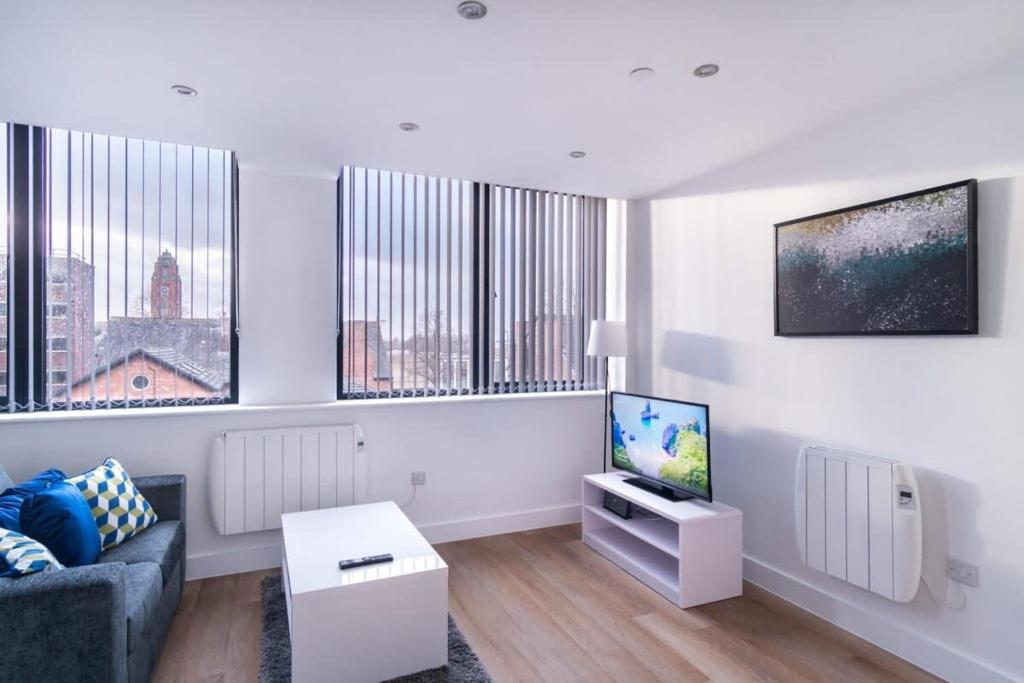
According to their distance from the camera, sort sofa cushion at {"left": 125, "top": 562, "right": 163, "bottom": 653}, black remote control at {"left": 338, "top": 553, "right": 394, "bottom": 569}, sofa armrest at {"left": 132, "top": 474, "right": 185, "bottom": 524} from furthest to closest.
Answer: sofa armrest at {"left": 132, "top": 474, "right": 185, "bottom": 524} → black remote control at {"left": 338, "top": 553, "right": 394, "bottom": 569} → sofa cushion at {"left": 125, "top": 562, "right": 163, "bottom": 653}

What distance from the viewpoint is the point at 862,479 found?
2.45 m

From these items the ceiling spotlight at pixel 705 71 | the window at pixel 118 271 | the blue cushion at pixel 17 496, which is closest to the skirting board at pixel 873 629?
the ceiling spotlight at pixel 705 71

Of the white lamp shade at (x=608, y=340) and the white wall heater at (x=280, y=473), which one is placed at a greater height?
the white lamp shade at (x=608, y=340)

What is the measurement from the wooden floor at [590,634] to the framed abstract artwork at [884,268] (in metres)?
1.50

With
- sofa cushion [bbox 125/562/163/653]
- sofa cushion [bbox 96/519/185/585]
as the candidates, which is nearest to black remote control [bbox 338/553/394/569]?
sofa cushion [bbox 125/562/163/653]

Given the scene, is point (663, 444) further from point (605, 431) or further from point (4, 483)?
point (4, 483)

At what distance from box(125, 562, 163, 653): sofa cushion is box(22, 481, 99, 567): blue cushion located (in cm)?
18

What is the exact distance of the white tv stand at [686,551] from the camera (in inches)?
111

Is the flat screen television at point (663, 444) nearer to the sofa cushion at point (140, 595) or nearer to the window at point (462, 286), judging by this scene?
the window at point (462, 286)

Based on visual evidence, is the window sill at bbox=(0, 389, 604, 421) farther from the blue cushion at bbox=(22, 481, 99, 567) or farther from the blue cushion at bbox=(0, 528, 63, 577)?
the blue cushion at bbox=(0, 528, 63, 577)

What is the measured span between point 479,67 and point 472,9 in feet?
1.26

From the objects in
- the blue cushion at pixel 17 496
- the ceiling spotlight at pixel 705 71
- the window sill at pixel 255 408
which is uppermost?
the ceiling spotlight at pixel 705 71

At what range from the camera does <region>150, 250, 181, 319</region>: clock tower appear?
3146 millimetres

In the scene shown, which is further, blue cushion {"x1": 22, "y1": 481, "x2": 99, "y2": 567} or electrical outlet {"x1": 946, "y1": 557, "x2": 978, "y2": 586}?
electrical outlet {"x1": 946, "y1": 557, "x2": 978, "y2": 586}
